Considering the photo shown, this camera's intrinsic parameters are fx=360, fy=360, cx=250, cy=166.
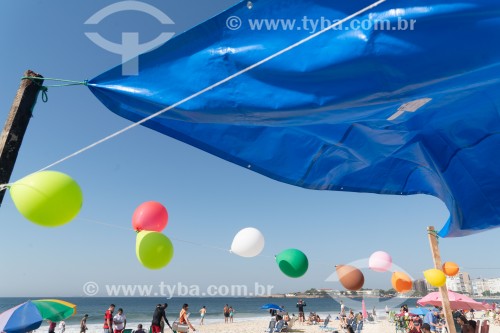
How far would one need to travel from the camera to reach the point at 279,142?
8.29 ft

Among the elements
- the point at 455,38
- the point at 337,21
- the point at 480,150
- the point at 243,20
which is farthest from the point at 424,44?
the point at 480,150

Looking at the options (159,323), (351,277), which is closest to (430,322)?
(351,277)

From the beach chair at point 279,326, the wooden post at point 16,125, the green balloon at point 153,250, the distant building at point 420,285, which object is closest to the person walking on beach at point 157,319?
the green balloon at point 153,250

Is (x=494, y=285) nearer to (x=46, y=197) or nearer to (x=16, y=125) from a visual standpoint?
(x=46, y=197)

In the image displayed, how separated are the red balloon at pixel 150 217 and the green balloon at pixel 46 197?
1939 millimetres

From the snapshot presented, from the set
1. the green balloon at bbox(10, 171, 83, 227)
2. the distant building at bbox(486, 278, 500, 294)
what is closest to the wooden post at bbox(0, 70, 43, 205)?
the green balloon at bbox(10, 171, 83, 227)

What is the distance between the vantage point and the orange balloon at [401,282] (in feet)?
24.6

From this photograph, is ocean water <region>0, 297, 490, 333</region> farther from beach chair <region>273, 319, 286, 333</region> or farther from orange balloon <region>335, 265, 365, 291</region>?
orange balloon <region>335, 265, 365, 291</region>

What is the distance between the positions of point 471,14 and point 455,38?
107 millimetres

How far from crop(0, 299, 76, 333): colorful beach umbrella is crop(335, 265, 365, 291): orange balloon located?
6668 millimetres

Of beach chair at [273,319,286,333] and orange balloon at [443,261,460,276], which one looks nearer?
orange balloon at [443,261,460,276]

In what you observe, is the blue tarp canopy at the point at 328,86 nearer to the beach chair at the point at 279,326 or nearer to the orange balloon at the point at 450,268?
the orange balloon at the point at 450,268

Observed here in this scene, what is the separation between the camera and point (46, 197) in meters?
2.17

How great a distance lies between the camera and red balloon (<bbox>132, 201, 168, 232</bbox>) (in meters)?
4.26
